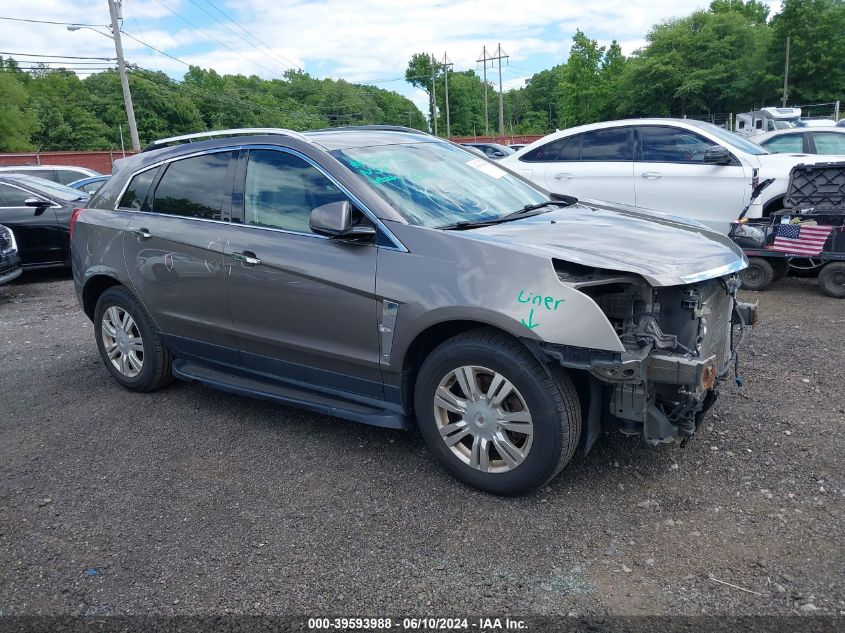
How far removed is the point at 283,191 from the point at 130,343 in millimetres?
1901

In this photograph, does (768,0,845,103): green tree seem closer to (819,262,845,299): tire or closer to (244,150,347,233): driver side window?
(819,262,845,299): tire

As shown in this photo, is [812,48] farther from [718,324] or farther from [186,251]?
[186,251]

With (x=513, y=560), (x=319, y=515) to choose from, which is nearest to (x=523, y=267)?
(x=513, y=560)

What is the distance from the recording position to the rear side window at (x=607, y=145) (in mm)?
8258

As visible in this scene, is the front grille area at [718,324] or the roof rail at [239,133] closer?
the front grille area at [718,324]

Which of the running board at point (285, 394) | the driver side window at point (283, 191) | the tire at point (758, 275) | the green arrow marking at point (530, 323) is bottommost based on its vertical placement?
the running board at point (285, 394)

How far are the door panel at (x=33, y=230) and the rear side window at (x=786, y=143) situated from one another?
35.8 ft

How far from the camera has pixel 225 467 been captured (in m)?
3.81

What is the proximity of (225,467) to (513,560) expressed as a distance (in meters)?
1.80

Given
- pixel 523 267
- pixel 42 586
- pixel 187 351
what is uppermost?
pixel 523 267

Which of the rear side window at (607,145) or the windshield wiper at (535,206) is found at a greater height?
the rear side window at (607,145)

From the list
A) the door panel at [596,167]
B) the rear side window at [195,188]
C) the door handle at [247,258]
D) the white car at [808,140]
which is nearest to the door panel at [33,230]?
the rear side window at [195,188]

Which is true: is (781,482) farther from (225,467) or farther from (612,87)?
(612,87)

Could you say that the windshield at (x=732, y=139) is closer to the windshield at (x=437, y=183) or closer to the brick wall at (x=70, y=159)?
the windshield at (x=437, y=183)
